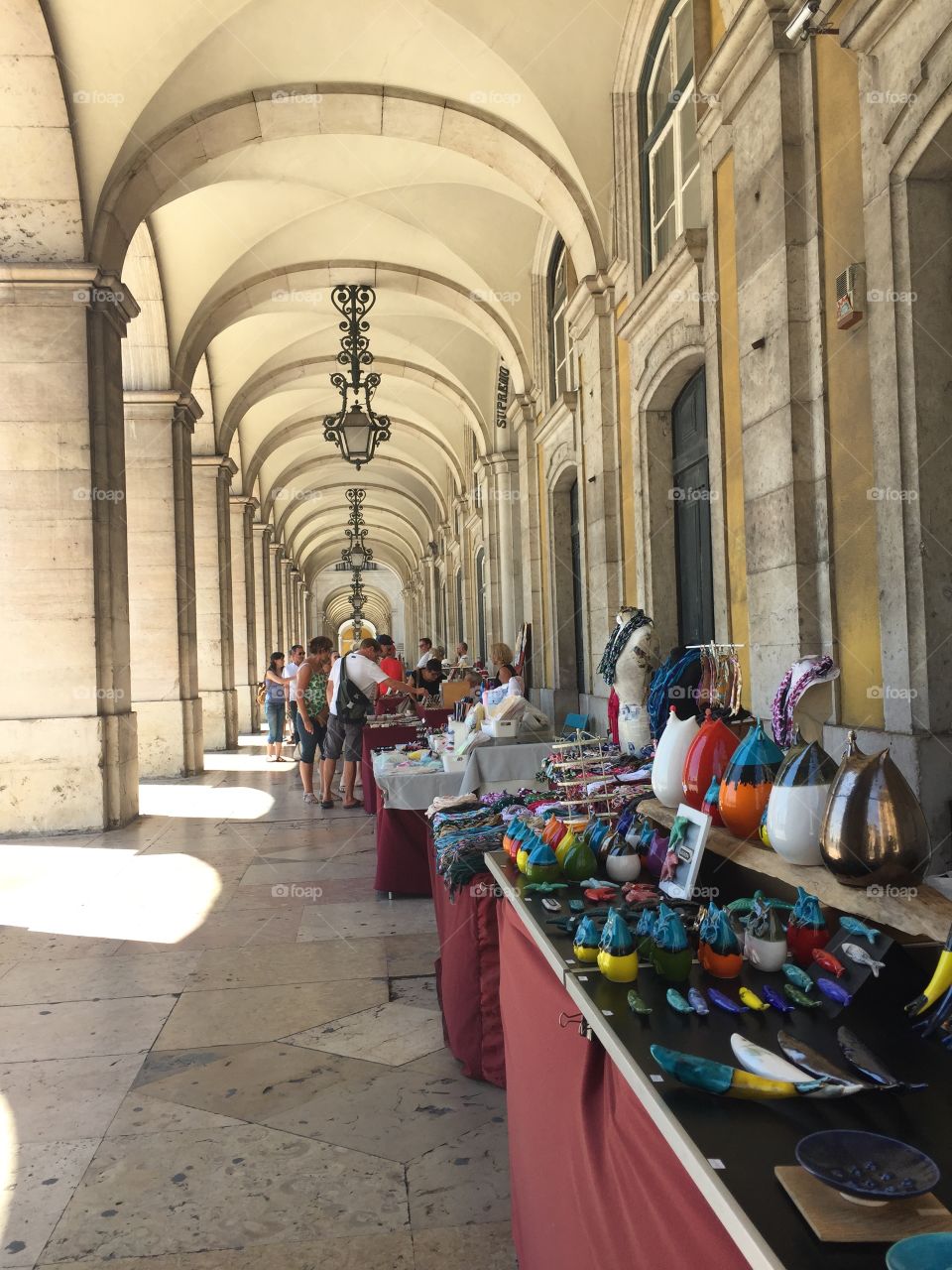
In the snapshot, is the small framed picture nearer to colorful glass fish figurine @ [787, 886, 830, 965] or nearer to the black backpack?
colorful glass fish figurine @ [787, 886, 830, 965]

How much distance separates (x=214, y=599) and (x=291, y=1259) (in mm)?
14651

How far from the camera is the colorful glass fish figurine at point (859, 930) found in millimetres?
1716

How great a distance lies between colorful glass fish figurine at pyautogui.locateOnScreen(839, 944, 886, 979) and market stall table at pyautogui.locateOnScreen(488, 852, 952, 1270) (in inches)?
2.4

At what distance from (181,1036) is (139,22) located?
7908mm

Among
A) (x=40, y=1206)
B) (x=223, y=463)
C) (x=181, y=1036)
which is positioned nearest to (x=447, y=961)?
(x=181, y=1036)

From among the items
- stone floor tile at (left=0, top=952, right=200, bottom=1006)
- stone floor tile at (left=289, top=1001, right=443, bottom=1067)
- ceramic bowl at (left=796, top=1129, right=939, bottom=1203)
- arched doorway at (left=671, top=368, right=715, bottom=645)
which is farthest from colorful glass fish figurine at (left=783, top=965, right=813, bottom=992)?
arched doorway at (left=671, top=368, right=715, bottom=645)

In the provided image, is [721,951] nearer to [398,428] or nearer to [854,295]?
[854,295]

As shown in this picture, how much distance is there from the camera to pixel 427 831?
18.7 feet

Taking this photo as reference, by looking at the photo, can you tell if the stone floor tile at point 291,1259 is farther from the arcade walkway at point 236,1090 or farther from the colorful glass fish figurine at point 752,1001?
the colorful glass fish figurine at point 752,1001

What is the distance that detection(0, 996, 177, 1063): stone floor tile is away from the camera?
369 cm

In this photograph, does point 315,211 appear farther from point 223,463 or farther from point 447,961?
point 447,961

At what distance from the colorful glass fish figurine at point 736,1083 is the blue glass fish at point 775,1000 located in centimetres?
30

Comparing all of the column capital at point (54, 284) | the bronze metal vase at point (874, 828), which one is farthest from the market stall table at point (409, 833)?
the column capital at point (54, 284)

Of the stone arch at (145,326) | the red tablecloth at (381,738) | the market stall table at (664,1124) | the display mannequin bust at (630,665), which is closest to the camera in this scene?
the market stall table at (664,1124)
